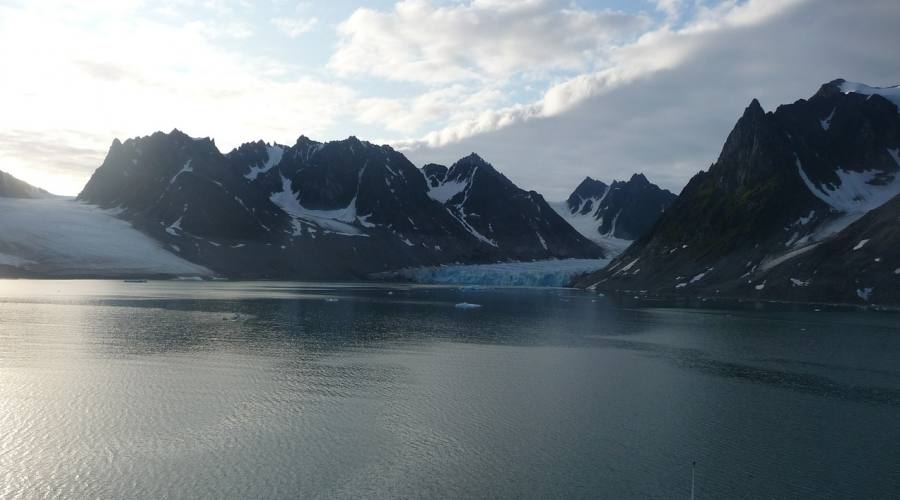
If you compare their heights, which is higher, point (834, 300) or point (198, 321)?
point (834, 300)

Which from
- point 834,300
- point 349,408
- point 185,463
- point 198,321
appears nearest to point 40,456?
point 185,463

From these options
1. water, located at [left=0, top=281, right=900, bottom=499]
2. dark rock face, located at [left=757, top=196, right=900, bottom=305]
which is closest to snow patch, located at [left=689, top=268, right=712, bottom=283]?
dark rock face, located at [left=757, top=196, right=900, bottom=305]

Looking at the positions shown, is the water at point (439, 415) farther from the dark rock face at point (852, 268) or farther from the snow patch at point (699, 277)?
the snow patch at point (699, 277)

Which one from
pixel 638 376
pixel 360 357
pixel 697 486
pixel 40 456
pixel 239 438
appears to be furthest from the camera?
pixel 360 357

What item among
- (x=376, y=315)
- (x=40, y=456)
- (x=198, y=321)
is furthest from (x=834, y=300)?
(x=40, y=456)

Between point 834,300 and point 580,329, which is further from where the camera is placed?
point 834,300

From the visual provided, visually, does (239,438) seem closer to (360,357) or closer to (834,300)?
(360,357)

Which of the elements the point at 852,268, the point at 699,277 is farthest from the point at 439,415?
the point at 699,277

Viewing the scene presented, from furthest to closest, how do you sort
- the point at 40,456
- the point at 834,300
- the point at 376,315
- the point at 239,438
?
the point at 834,300 < the point at 376,315 < the point at 239,438 < the point at 40,456
